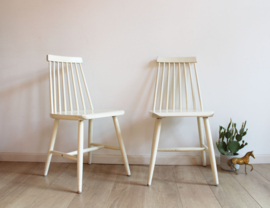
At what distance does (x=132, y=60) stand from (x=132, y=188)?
86cm

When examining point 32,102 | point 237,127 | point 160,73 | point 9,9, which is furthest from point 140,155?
point 9,9

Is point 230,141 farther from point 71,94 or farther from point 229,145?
point 71,94

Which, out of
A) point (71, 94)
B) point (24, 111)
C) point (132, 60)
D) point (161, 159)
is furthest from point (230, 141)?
point (24, 111)

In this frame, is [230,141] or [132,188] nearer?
[132,188]

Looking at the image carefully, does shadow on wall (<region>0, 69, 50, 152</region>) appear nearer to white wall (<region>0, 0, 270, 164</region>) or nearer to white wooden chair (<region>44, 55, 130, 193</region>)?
white wall (<region>0, 0, 270, 164</region>)

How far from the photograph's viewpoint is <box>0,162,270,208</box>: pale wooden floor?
1.07m

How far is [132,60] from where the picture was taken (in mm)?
1616

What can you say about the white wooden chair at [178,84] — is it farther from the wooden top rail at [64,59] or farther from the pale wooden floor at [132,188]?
the wooden top rail at [64,59]

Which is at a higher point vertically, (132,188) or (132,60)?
(132,60)

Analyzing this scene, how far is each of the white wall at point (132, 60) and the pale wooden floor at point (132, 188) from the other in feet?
0.58

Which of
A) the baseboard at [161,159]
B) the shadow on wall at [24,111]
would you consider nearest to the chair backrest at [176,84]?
the baseboard at [161,159]

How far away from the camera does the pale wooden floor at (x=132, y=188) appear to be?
1.07 meters

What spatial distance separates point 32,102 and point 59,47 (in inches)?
17.8

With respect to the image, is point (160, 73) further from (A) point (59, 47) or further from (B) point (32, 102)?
(B) point (32, 102)
